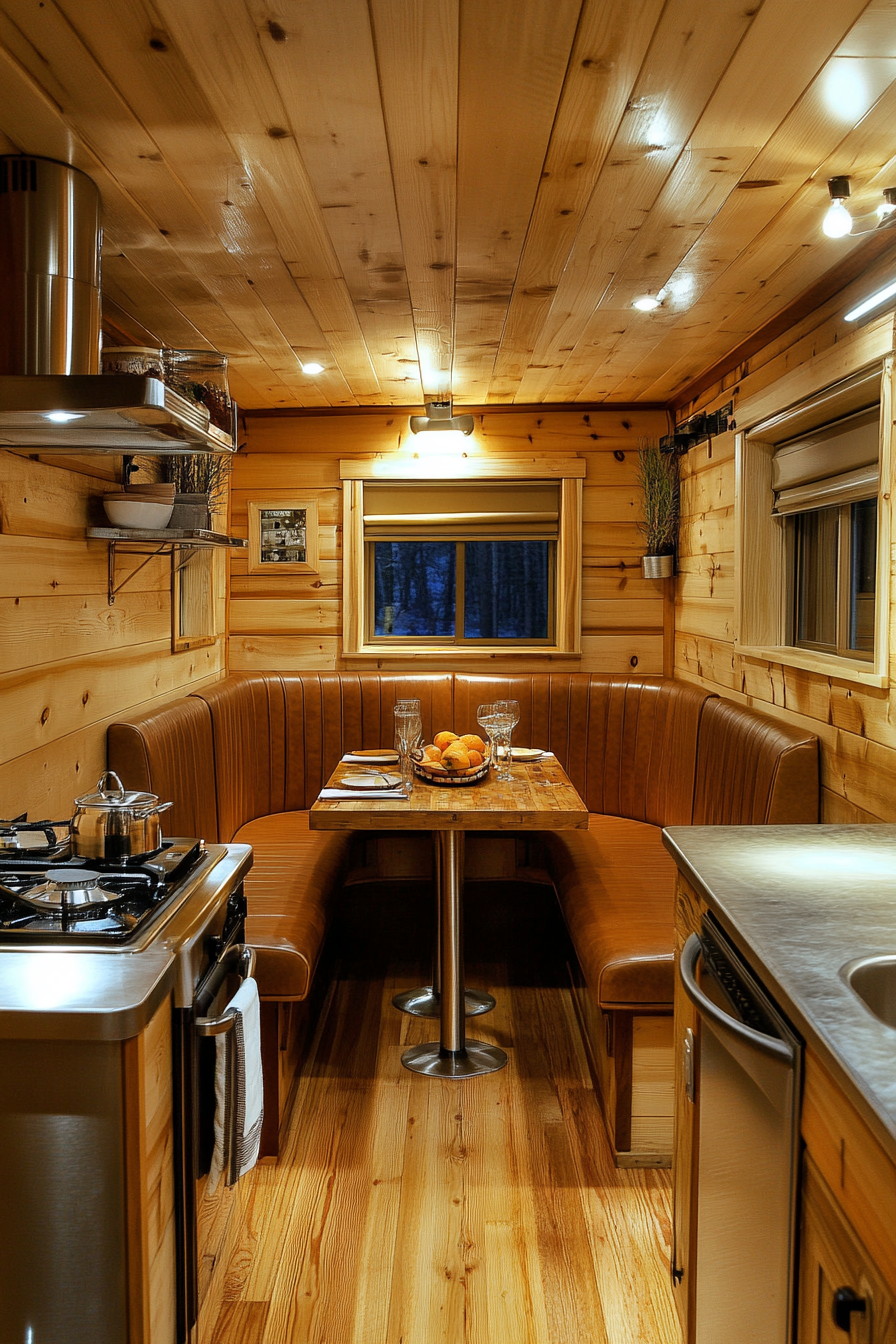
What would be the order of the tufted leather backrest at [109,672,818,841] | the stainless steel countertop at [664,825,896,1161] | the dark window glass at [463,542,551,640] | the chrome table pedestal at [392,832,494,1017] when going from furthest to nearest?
the dark window glass at [463,542,551,640] → the tufted leather backrest at [109,672,818,841] → the chrome table pedestal at [392,832,494,1017] → the stainless steel countertop at [664,825,896,1161]

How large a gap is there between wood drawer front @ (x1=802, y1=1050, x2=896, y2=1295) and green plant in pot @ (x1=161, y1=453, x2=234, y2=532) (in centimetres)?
246

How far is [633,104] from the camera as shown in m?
1.67

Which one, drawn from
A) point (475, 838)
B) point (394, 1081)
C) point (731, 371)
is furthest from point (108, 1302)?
point (731, 371)

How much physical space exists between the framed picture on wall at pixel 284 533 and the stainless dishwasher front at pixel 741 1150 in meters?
3.19

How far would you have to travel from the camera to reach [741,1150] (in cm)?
137

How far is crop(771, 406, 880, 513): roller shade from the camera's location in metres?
2.54

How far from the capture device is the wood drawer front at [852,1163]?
91cm

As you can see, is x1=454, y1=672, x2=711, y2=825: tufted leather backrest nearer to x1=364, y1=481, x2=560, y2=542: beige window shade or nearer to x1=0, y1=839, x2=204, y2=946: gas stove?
x1=364, y1=481, x2=560, y2=542: beige window shade

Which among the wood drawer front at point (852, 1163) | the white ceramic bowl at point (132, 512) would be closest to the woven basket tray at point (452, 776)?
the white ceramic bowl at point (132, 512)

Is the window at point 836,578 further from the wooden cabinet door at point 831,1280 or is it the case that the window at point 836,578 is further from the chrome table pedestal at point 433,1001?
the wooden cabinet door at point 831,1280

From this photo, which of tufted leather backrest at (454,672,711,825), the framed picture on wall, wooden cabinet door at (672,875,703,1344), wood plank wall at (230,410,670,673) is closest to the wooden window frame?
tufted leather backrest at (454,672,711,825)

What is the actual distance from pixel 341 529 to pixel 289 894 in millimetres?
2018

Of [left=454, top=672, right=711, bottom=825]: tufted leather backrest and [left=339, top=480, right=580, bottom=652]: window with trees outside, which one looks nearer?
[left=454, top=672, right=711, bottom=825]: tufted leather backrest

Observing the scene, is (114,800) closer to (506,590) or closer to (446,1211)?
(446,1211)
